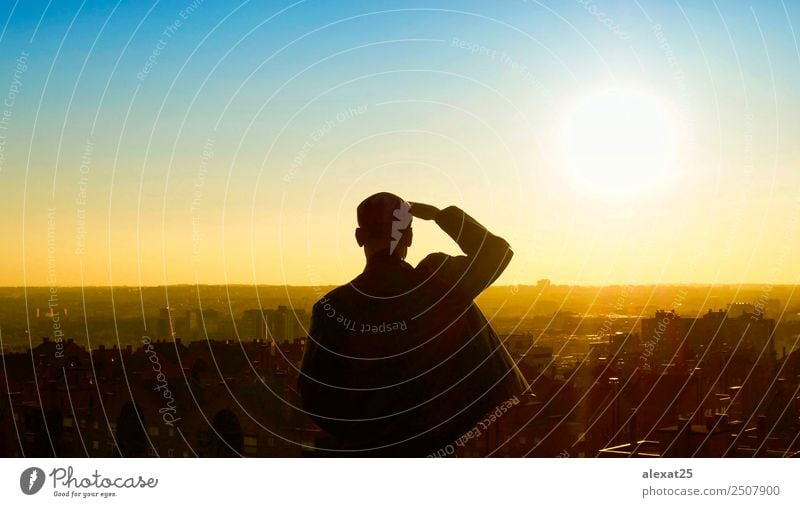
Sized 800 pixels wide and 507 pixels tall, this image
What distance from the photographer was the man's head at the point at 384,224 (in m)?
5.11

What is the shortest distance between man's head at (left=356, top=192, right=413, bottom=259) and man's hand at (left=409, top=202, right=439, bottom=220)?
49 millimetres

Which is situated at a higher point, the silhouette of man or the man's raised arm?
the man's raised arm

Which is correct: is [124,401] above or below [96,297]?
below

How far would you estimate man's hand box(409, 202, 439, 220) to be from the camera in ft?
17.1

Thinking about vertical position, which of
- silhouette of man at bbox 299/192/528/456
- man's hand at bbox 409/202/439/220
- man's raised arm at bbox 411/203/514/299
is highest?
man's hand at bbox 409/202/439/220

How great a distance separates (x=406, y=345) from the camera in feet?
18.0

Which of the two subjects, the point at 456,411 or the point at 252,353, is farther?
the point at 252,353

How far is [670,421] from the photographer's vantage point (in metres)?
8.09

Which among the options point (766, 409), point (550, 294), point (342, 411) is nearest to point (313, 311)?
point (342, 411)

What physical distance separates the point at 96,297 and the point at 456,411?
3455 mm

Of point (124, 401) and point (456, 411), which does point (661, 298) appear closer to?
point (456, 411)

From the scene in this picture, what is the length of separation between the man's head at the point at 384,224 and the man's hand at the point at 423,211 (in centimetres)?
5

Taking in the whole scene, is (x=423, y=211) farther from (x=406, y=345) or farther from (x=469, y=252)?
(x=406, y=345)
